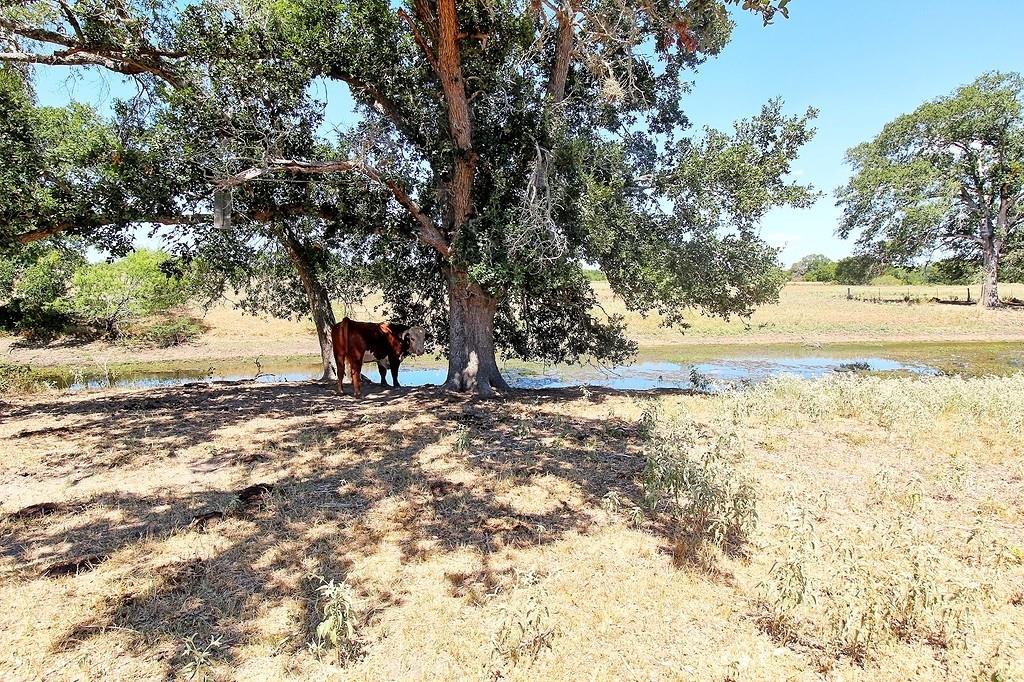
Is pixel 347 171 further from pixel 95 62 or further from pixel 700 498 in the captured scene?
pixel 700 498

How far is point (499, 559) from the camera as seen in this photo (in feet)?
13.1

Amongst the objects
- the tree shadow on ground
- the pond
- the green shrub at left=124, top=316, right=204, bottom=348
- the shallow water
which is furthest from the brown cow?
the green shrub at left=124, top=316, right=204, bottom=348

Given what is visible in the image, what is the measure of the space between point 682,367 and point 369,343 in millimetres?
12210

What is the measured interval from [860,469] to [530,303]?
7242 millimetres

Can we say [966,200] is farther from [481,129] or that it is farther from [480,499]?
[480,499]

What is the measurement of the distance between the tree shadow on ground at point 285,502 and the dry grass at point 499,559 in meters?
0.03

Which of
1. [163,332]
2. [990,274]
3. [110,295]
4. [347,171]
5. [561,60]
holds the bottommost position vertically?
[163,332]

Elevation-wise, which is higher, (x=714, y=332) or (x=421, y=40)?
(x=421, y=40)

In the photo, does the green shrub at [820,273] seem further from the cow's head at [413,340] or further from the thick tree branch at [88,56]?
the thick tree branch at [88,56]

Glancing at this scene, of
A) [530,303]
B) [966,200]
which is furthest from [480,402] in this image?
[966,200]

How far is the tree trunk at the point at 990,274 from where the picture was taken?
3116 cm

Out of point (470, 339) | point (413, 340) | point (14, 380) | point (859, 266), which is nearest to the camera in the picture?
point (470, 339)

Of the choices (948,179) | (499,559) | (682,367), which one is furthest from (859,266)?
(499,559)

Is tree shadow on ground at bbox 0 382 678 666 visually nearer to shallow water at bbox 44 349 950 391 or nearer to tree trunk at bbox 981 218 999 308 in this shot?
shallow water at bbox 44 349 950 391
